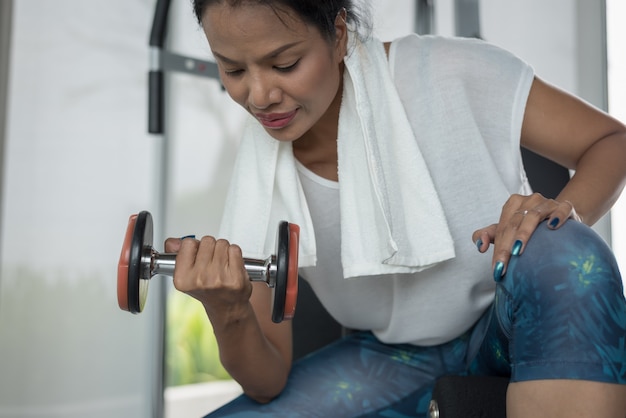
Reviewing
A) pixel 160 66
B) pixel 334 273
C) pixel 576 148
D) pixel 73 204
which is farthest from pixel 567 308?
pixel 73 204

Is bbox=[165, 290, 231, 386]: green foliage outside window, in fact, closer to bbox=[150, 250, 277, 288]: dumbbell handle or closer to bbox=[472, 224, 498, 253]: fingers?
bbox=[150, 250, 277, 288]: dumbbell handle

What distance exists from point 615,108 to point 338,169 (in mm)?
1212

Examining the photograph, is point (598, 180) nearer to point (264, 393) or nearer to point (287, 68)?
point (287, 68)

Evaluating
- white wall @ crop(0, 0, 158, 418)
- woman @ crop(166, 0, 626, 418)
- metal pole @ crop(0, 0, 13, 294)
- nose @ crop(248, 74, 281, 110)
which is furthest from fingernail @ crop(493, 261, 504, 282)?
metal pole @ crop(0, 0, 13, 294)

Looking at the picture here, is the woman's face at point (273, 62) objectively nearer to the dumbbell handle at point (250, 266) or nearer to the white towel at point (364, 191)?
the white towel at point (364, 191)

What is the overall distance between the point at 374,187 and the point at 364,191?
27 millimetres

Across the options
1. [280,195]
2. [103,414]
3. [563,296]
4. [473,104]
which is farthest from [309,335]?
[103,414]

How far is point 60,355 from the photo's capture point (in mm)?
2141

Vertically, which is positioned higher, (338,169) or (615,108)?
(615,108)

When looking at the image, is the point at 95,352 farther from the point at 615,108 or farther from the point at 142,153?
the point at 615,108

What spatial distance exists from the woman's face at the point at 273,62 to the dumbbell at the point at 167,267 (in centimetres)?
22

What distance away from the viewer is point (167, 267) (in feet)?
3.01

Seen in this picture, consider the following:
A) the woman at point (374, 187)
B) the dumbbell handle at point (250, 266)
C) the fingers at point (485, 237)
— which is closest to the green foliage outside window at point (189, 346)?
the woman at point (374, 187)

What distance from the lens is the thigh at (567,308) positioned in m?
0.72
